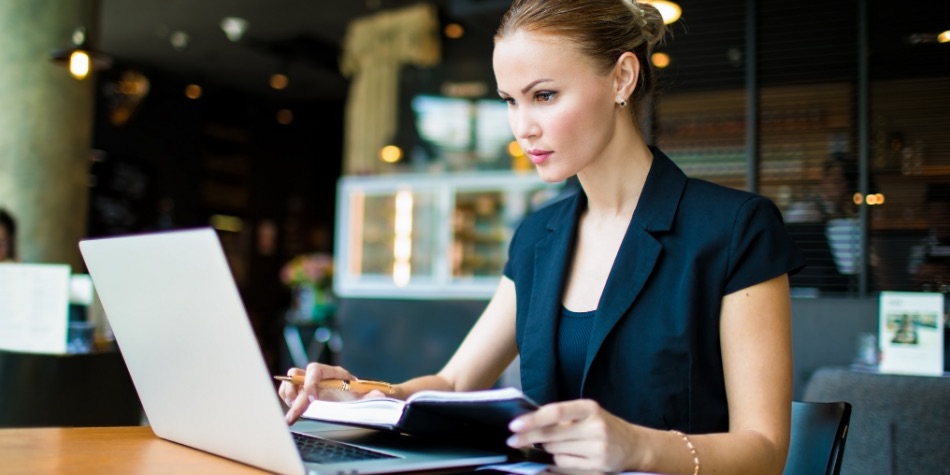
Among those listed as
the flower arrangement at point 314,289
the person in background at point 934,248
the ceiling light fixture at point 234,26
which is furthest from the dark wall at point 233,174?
the person in background at point 934,248

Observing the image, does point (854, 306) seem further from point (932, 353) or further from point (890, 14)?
point (890, 14)

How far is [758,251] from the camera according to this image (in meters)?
1.19

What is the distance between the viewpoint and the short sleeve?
1.17 meters

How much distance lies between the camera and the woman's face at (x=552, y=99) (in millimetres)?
1228

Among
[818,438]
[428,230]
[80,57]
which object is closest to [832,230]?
[818,438]

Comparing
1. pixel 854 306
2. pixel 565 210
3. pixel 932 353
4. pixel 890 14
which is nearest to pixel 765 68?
pixel 890 14

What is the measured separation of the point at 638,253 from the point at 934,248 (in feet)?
9.80

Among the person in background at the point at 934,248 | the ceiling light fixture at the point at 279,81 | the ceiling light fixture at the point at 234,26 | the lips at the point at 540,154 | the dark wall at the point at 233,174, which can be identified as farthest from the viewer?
the ceiling light fixture at the point at 279,81

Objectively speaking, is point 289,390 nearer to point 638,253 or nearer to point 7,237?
point 638,253

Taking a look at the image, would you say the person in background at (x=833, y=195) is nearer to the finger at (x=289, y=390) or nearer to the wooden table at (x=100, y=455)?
the finger at (x=289, y=390)

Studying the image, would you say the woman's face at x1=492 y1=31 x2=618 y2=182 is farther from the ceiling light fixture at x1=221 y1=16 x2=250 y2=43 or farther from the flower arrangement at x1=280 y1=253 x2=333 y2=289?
the ceiling light fixture at x1=221 y1=16 x2=250 y2=43

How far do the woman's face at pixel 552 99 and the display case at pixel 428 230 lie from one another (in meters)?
5.26

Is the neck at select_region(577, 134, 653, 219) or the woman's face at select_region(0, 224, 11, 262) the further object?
the woman's face at select_region(0, 224, 11, 262)

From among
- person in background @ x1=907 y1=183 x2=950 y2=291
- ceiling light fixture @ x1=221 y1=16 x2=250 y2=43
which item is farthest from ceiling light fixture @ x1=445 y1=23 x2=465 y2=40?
person in background @ x1=907 y1=183 x2=950 y2=291
